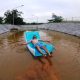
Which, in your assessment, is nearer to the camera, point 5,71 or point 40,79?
point 40,79

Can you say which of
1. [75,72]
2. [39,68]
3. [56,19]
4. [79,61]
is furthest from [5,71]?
[56,19]

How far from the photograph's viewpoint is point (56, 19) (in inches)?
2552

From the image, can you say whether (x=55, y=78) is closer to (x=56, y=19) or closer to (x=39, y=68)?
(x=39, y=68)

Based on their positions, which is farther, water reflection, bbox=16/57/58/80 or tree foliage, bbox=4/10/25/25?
tree foliage, bbox=4/10/25/25

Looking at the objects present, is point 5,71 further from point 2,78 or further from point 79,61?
point 79,61

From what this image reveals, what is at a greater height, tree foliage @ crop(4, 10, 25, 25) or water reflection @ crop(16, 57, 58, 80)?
tree foliage @ crop(4, 10, 25, 25)

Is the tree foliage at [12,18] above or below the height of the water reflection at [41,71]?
above

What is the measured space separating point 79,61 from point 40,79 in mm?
3685

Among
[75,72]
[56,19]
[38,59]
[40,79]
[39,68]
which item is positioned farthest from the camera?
[56,19]

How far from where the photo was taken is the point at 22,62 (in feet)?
33.4

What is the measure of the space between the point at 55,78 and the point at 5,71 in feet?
8.39

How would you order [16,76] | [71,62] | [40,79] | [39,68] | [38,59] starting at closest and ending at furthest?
[40,79] < [16,76] < [39,68] < [71,62] < [38,59]

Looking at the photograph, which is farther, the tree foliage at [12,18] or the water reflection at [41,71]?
the tree foliage at [12,18]

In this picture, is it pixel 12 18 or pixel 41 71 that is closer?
pixel 41 71
